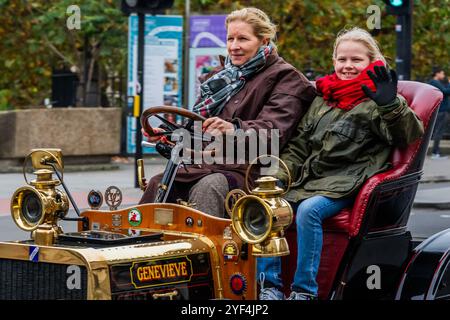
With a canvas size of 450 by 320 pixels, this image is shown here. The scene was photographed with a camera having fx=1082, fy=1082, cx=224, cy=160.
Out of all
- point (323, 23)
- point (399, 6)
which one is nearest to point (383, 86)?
point (399, 6)

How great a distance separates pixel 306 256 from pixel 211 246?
0.45 m

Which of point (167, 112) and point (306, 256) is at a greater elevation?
point (167, 112)

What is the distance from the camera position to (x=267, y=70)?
5.41 m

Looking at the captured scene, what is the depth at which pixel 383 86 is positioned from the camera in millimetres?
4855

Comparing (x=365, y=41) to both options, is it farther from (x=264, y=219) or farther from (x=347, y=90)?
(x=264, y=219)

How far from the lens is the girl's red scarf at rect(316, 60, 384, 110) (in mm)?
5227

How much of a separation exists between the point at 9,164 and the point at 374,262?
12.4m

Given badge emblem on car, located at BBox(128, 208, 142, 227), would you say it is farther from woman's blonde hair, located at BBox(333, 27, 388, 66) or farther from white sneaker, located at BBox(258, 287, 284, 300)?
woman's blonde hair, located at BBox(333, 27, 388, 66)

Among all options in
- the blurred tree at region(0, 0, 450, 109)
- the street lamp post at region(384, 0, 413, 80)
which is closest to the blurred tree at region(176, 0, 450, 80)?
the blurred tree at region(0, 0, 450, 109)

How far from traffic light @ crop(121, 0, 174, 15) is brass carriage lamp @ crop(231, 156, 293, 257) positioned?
991 centimetres

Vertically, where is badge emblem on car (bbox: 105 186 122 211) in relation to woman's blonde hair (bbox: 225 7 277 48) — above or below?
below
